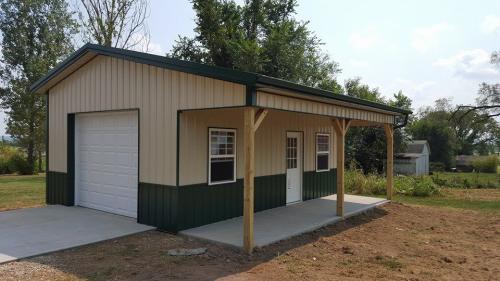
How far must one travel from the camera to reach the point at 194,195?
280 inches

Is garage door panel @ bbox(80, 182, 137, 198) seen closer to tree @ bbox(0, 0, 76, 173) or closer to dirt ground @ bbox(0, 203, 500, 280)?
dirt ground @ bbox(0, 203, 500, 280)

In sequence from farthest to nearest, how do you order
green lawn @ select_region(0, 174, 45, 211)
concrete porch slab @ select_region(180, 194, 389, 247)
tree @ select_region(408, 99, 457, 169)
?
tree @ select_region(408, 99, 457, 169), green lawn @ select_region(0, 174, 45, 211), concrete porch slab @ select_region(180, 194, 389, 247)

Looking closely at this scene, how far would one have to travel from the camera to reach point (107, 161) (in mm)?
A: 8492

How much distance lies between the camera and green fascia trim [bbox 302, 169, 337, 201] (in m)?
10.9

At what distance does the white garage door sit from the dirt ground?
163 cm

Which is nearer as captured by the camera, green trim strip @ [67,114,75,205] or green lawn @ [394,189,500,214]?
green trim strip @ [67,114,75,205]

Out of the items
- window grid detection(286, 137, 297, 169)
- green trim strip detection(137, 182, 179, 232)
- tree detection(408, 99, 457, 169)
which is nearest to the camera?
green trim strip detection(137, 182, 179, 232)

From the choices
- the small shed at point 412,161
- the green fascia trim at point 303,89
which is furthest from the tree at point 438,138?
the green fascia trim at point 303,89

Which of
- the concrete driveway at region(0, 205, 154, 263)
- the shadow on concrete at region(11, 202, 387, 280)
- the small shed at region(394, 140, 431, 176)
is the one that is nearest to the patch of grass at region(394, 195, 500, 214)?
the shadow on concrete at region(11, 202, 387, 280)

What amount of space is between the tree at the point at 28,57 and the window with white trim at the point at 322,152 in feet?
54.8

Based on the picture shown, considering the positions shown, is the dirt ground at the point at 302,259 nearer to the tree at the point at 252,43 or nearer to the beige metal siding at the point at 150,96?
the beige metal siding at the point at 150,96

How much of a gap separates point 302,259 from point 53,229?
4.33 metres

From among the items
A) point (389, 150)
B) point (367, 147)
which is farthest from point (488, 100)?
point (389, 150)

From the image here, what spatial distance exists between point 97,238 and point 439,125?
135 feet
